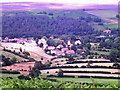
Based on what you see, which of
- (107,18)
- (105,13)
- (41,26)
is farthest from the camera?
(107,18)

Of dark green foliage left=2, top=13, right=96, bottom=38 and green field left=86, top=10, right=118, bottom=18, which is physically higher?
green field left=86, top=10, right=118, bottom=18

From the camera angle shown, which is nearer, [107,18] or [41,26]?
[41,26]

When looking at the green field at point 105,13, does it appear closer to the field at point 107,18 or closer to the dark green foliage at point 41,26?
the field at point 107,18

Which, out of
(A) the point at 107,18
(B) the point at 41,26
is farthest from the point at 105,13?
A: (B) the point at 41,26

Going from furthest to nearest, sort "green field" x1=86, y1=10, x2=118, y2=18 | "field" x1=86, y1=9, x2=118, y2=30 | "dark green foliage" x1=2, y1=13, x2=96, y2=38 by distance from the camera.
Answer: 1. "field" x1=86, y1=9, x2=118, y2=30
2. "green field" x1=86, y1=10, x2=118, y2=18
3. "dark green foliage" x1=2, y1=13, x2=96, y2=38

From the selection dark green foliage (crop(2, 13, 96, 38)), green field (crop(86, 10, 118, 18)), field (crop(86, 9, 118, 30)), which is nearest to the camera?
dark green foliage (crop(2, 13, 96, 38))

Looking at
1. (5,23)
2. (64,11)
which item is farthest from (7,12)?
(64,11)

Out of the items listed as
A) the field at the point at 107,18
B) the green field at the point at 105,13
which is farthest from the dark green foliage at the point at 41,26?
the green field at the point at 105,13

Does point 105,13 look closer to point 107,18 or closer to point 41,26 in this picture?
point 107,18

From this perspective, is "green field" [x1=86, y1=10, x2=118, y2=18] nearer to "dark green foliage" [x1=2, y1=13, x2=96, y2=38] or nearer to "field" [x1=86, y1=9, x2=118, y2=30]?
"field" [x1=86, y1=9, x2=118, y2=30]

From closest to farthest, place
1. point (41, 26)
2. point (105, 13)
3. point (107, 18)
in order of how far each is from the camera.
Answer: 1. point (41, 26)
2. point (105, 13)
3. point (107, 18)

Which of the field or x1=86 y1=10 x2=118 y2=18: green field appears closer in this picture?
x1=86 y1=10 x2=118 y2=18: green field

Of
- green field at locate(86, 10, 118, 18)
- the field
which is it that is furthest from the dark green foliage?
green field at locate(86, 10, 118, 18)
